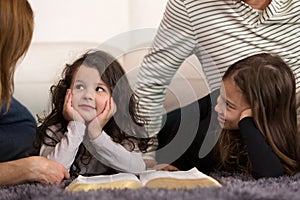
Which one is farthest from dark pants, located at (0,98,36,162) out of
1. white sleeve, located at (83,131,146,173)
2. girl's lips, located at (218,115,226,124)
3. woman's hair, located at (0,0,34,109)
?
girl's lips, located at (218,115,226,124)

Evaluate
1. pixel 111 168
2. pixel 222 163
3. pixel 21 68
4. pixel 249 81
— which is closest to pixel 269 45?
pixel 249 81

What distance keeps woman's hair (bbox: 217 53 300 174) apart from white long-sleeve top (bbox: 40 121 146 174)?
7.5 inches

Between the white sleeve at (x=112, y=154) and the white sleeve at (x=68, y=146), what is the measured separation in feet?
0.12

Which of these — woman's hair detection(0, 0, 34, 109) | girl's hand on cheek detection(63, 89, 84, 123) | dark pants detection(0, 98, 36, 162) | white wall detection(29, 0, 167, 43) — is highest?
woman's hair detection(0, 0, 34, 109)

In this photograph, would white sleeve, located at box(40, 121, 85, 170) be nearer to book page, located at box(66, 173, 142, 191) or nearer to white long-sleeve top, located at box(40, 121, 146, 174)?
white long-sleeve top, located at box(40, 121, 146, 174)

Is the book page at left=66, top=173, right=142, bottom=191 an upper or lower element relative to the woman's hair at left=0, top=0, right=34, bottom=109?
lower

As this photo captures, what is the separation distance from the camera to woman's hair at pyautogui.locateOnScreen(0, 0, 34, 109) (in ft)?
3.34

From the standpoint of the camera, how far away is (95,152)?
4.21ft

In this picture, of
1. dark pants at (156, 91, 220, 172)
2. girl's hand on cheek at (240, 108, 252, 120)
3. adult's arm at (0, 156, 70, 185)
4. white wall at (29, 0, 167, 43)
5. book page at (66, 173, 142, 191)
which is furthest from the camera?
white wall at (29, 0, 167, 43)

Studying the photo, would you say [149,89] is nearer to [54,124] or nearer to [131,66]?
[131,66]

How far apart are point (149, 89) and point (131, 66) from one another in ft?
0.43

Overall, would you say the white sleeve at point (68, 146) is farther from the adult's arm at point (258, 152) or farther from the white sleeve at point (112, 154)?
the adult's arm at point (258, 152)

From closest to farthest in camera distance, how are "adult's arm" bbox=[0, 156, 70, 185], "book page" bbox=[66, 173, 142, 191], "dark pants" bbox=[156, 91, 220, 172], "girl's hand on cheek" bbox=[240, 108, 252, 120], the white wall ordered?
"book page" bbox=[66, 173, 142, 191]
"adult's arm" bbox=[0, 156, 70, 185]
"girl's hand on cheek" bbox=[240, 108, 252, 120]
"dark pants" bbox=[156, 91, 220, 172]
the white wall

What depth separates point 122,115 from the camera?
1375 millimetres
